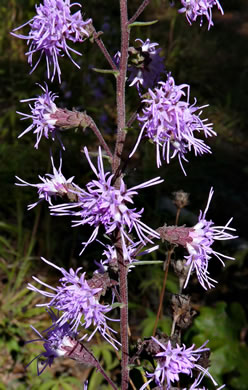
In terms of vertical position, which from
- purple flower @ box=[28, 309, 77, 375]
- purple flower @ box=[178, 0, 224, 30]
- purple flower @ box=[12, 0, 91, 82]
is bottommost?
purple flower @ box=[28, 309, 77, 375]

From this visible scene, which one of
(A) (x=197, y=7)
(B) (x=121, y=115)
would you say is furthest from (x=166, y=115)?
(A) (x=197, y=7)

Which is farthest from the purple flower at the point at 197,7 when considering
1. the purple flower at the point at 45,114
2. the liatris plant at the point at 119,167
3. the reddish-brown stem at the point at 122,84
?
the purple flower at the point at 45,114

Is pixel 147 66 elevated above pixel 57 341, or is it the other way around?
pixel 147 66

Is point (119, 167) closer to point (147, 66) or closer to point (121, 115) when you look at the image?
point (121, 115)

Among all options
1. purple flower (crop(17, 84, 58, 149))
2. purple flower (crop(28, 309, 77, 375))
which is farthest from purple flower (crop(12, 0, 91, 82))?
purple flower (crop(28, 309, 77, 375))

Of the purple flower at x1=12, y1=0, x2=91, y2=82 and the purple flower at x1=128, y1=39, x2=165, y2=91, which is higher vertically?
the purple flower at x1=12, y1=0, x2=91, y2=82

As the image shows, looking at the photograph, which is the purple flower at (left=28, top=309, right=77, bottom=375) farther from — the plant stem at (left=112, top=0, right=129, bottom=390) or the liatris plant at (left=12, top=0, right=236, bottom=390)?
the plant stem at (left=112, top=0, right=129, bottom=390)

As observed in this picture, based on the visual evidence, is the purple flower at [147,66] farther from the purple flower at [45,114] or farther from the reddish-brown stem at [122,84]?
the purple flower at [45,114]

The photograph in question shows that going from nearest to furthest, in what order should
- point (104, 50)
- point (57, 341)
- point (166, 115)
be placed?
point (166, 115)
point (104, 50)
point (57, 341)

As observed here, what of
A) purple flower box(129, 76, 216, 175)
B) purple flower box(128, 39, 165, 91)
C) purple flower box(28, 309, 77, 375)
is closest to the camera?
purple flower box(129, 76, 216, 175)
